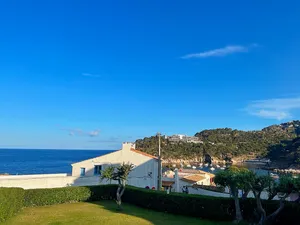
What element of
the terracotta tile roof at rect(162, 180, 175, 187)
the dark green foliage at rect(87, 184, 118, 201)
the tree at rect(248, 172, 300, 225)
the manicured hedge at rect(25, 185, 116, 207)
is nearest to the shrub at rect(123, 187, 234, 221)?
the tree at rect(248, 172, 300, 225)

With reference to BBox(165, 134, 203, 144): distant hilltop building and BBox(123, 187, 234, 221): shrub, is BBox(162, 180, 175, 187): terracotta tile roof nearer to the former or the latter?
BBox(123, 187, 234, 221): shrub

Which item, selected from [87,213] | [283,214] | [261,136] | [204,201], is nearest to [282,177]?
[283,214]

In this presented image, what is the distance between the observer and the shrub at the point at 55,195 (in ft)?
63.6

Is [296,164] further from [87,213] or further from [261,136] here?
[87,213]

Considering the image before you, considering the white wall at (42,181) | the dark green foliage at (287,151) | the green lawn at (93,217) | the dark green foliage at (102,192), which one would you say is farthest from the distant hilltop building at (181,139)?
the green lawn at (93,217)

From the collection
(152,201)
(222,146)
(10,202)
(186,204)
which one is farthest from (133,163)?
(222,146)

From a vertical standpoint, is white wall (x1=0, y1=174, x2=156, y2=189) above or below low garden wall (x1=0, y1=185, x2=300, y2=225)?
above

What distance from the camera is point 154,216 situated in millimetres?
17000

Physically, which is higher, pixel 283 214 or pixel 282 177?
pixel 282 177

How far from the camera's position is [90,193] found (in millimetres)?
22453

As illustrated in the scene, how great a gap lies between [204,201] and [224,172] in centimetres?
291

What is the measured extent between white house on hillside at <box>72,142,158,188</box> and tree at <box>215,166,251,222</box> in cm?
1526

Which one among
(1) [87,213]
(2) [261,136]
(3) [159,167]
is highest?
(2) [261,136]

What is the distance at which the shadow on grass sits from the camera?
601 inches
